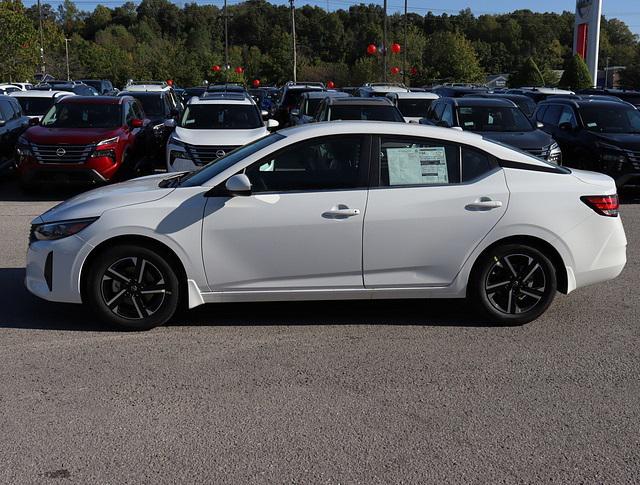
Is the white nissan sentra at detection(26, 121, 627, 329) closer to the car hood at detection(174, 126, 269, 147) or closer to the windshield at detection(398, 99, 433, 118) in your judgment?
the car hood at detection(174, 126, 269, 147)

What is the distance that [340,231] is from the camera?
590cm

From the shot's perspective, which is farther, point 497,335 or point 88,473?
point 497,335

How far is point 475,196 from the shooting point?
604cm

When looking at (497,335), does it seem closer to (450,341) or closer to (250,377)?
(450,341)

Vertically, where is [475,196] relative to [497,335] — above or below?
above

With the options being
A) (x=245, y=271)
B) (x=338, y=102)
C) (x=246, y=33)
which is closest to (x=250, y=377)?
(x=245, y=271)

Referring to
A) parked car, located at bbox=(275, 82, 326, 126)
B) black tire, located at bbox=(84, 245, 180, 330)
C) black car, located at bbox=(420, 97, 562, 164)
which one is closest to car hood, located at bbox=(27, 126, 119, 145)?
black car, located at bbox=(420, 97, 562, 164)

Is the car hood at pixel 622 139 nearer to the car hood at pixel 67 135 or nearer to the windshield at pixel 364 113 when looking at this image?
the windshield at pixel 364 113

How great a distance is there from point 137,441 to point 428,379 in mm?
1931

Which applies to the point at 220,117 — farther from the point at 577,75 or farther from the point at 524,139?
the point at 577,75

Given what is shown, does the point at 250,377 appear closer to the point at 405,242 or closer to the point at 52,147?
the point at 405,242

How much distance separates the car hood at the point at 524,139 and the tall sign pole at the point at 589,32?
30918 millimetres

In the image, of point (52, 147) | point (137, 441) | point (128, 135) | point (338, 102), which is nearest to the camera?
point (137, 441)

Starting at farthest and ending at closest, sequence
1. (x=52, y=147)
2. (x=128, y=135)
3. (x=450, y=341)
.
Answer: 1. (x=128, y=135)
2. (x=52, y=147)
3. (x=450, y=341)
